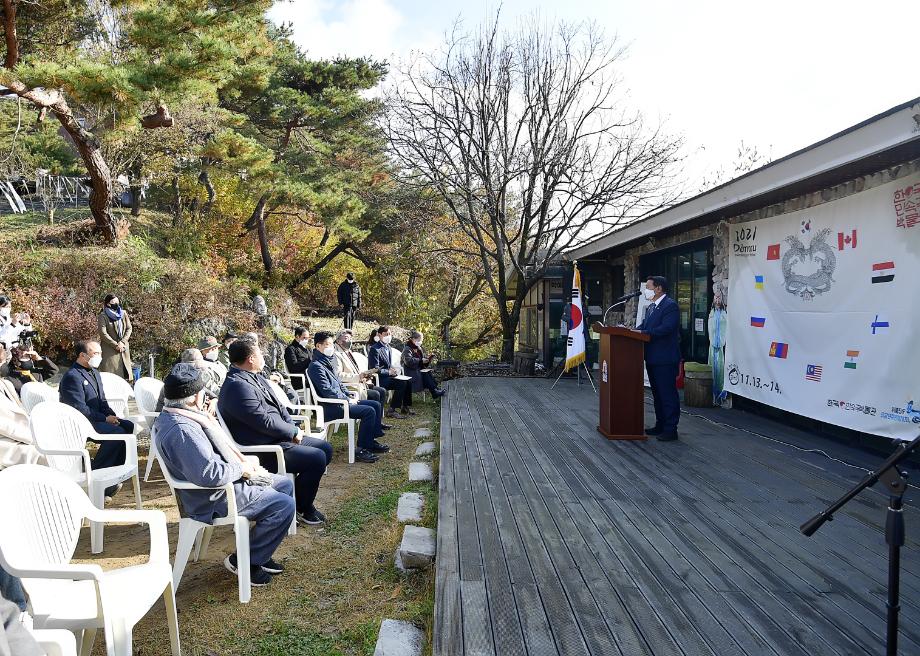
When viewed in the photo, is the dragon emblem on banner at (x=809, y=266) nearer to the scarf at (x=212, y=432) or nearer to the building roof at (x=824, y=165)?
the building roof at (x=824, y=165)

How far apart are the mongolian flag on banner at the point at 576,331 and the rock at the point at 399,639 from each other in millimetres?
7152

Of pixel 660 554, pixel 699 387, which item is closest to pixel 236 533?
pixel 660 554

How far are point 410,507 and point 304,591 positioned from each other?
1.15 m

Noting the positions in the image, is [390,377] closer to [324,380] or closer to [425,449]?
[425,449]

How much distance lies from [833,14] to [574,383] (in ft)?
20.7

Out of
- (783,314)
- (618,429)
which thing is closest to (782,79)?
(783,314)

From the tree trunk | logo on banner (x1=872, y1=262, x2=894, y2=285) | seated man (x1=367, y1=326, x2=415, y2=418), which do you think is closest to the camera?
logo on banner (x1=872, y1=262, x2=894, y2=285)

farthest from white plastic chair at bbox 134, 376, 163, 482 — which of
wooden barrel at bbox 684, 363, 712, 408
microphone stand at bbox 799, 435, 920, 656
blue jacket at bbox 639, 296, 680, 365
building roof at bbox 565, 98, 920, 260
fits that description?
wooden barrel at bbox 684, 363, 712, 408

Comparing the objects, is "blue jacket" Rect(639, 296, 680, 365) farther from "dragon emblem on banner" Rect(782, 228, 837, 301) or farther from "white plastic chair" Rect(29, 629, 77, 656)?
"white plastic chair" Rect(29, 629, 77, 656)

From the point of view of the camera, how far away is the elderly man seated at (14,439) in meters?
3.72

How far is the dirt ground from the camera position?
2.66 meters

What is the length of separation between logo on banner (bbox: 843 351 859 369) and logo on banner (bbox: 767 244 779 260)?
1.53m

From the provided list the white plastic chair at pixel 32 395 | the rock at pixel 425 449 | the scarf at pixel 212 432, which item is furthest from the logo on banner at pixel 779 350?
the white plastic chair at pixel 32 395

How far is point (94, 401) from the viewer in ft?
15.5
